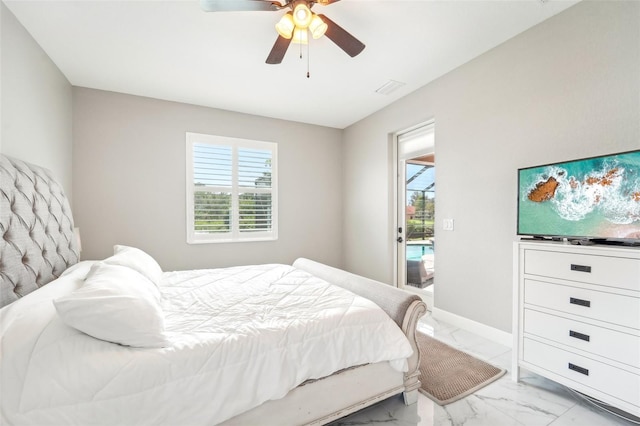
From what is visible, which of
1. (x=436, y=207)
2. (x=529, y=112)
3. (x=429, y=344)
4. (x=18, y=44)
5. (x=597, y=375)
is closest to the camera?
(x=597, y=375)

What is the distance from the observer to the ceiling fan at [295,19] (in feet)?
5.50

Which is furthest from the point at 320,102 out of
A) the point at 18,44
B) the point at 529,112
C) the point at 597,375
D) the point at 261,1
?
the point at 597,375

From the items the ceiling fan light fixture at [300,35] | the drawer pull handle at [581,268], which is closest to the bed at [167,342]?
the drawer pull handle at [581,268]

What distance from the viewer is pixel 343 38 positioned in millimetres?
1896

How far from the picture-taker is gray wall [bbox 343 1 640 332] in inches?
71.6

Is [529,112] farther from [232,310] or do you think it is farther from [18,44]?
[18,44]

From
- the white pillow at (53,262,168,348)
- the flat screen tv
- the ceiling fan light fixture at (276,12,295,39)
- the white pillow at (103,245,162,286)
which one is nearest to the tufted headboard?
the white pillow at (103,245,162,286)

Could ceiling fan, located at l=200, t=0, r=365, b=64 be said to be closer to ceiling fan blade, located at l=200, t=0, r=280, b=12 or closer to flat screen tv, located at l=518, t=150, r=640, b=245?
ceiling fan blade, located at l=200, t=0, r=280, b=12

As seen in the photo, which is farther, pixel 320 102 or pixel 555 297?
pixel 320 102

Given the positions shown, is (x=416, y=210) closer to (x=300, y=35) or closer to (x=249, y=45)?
(x=300, y=35)

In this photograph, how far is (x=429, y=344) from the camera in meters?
2.46

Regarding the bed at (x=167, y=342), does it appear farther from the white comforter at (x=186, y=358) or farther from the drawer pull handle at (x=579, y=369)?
the drawer pull handle at (x=579, y=369)

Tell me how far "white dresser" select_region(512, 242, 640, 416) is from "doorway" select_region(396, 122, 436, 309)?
1435mm

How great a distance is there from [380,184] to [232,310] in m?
2.81
